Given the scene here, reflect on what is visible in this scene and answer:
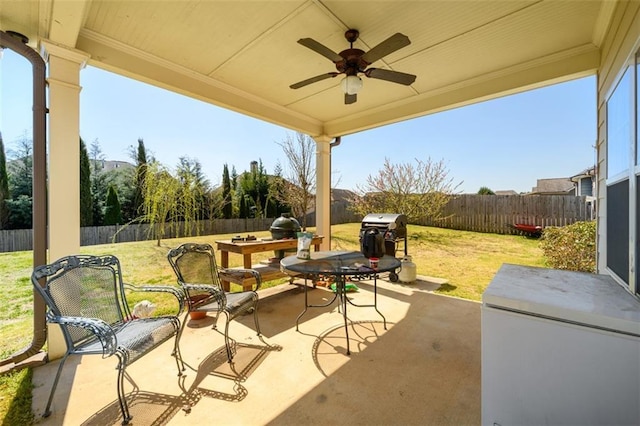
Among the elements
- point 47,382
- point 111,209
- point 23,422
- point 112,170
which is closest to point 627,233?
point 23,422

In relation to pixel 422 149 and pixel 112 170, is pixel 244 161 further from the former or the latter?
pixel 422 149

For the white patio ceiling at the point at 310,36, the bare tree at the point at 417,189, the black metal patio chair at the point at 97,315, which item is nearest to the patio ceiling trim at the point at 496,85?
the white patio ceiling at the point at 310,36

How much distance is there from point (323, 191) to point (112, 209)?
17.6 ft

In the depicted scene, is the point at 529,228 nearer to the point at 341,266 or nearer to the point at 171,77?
the point at 341,266

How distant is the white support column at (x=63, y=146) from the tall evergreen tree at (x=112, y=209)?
4.97 m

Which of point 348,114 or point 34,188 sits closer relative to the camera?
point 34,188

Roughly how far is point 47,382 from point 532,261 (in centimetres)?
680

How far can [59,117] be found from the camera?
2.26 meters

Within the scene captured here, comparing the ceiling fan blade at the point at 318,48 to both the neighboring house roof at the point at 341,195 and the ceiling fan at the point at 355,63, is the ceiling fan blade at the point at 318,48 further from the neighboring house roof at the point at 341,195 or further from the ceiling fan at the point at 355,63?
the neighboring house roof at the point at 341,195

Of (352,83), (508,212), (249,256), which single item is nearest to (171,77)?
Result: (352,83)

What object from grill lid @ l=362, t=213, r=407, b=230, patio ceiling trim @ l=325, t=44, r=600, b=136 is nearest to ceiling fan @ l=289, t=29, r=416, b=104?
patio ceiling trim @ l=325, t=44, r=600, b=136

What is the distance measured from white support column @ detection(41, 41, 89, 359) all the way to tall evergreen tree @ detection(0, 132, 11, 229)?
143 centimetres

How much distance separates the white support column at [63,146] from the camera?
223 cm

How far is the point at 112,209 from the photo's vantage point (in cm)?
660
